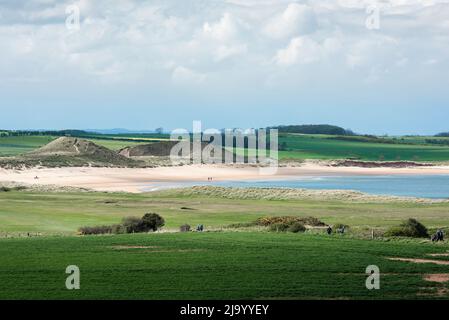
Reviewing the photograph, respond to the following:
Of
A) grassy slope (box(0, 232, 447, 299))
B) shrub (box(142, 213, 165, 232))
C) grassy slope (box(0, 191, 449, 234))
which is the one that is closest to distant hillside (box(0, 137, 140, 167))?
grassy slope (box(0, 191, 449, 234))

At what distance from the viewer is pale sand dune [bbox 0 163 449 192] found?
96500 millimetres

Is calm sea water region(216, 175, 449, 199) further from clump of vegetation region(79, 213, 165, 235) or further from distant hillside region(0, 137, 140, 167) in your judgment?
clump of vegetation region(79, 213, 165, 235)

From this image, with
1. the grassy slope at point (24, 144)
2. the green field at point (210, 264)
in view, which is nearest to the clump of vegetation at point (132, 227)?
the green field at point (210, 264)

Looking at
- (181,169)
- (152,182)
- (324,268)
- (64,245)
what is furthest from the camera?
(181,169)

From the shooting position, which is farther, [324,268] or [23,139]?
[23,139]

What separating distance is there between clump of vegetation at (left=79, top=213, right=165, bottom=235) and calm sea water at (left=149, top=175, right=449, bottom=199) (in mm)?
40942

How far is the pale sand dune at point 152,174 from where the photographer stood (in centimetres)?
9650

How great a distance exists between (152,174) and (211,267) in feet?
277

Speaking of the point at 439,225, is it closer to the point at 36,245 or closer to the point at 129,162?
the point at 36,245

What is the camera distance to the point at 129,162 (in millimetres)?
126312

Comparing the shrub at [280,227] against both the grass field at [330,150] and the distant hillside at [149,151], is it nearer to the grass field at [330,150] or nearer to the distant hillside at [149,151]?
the distant hillside at [149,151]

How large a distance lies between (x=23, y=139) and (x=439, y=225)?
14159cm
